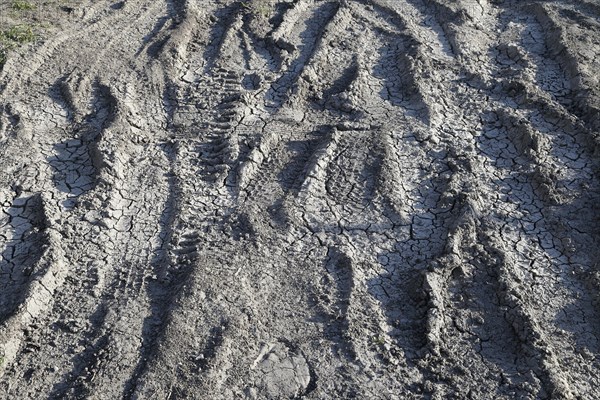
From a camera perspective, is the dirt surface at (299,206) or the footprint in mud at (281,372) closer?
the footprint in mud at (281,372)

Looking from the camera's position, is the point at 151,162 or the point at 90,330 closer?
the point at 90,330

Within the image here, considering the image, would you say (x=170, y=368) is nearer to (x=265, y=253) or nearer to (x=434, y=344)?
(x=265, y=253)

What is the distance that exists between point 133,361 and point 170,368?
0.23 m

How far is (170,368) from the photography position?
3.52 m

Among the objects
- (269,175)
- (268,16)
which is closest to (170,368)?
(269,175)

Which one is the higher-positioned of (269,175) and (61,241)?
(269,175)

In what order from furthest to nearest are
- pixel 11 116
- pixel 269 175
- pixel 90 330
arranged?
pixel 11 116 < pixel 269 175 < pixel 90 330

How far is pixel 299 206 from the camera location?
4.60 m

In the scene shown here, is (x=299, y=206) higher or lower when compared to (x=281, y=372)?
higher

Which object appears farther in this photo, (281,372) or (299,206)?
(299,206)

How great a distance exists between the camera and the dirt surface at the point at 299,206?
3.61 m

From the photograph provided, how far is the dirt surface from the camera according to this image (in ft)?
11.9

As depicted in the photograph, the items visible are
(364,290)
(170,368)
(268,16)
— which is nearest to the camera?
(170,368)

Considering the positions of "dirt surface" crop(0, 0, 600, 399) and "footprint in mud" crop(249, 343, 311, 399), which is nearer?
"footprint in mud" crop(249, 343, 311, 399)
